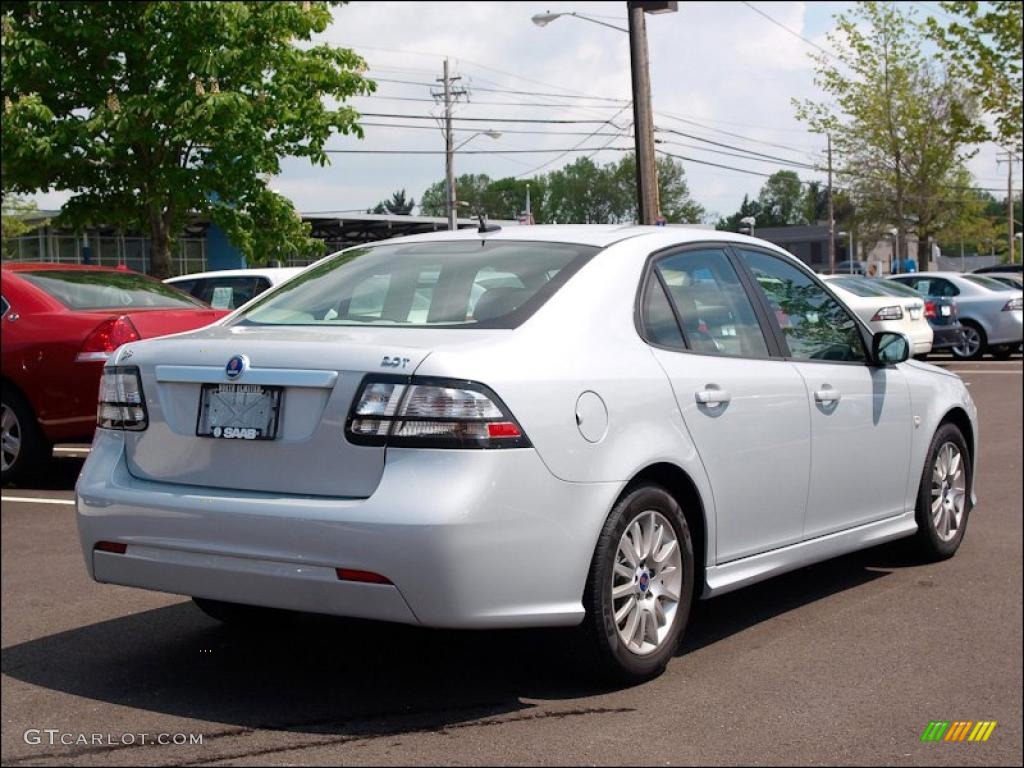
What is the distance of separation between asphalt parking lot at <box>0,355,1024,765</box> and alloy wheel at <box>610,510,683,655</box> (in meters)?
0.18

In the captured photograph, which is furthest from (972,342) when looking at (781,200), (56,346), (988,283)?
(56,346)

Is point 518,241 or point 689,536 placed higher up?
point 518,241

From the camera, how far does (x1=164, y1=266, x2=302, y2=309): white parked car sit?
13.2 metres

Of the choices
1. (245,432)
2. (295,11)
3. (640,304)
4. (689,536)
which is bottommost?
(689,536)

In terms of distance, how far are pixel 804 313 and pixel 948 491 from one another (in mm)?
1474

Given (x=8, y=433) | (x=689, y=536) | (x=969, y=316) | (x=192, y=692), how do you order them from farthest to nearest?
(x=969, y=316)
(x=8, y=433)
(x=689, y=536)
(x=192, y=692)

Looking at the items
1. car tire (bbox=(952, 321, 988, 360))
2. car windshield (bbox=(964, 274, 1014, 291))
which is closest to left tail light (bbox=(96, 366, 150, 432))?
car tire (bbox=(952, 321, 988, 360))

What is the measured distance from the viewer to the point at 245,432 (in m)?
4.19

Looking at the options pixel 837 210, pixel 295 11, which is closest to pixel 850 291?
pixel 295 11

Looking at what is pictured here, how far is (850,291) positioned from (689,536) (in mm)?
14620

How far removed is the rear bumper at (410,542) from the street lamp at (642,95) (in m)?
14.2

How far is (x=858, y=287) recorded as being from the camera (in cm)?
1911

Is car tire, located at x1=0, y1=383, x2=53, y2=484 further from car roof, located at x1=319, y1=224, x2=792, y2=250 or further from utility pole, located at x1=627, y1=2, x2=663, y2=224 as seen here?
utility pole, located at x1=627, y1=2, x2=663, y2=224

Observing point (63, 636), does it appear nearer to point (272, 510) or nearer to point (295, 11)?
point (272, 510)
